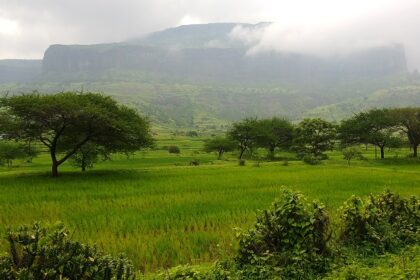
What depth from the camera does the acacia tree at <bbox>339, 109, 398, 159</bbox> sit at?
218 ft

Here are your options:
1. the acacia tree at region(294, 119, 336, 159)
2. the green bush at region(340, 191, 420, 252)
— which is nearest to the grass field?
the green bush at region(340, 191, 420, 252)

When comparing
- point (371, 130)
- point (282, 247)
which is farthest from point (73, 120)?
point (371, 130)

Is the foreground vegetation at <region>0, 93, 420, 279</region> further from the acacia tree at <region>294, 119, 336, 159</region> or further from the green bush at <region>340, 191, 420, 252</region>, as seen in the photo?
the acacia tree at <region>294, 119, 336, 159</region>

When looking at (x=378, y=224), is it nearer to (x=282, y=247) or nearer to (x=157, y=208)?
(x=282, y=247)

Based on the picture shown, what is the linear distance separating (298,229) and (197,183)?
18296 millimetres

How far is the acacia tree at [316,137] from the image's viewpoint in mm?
71812

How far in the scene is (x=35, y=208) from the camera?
17734 mm

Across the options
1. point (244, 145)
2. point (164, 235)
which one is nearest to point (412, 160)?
point (244, 145)

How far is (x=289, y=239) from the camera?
954cm

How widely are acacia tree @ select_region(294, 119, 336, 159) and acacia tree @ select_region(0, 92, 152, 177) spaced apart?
143ft

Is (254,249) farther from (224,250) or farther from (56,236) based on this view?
(56,236)

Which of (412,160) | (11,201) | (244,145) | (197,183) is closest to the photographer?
(11,201)

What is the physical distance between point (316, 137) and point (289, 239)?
212 feet

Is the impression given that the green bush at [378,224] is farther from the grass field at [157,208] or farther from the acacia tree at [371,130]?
the acacia tree at [371,130]
